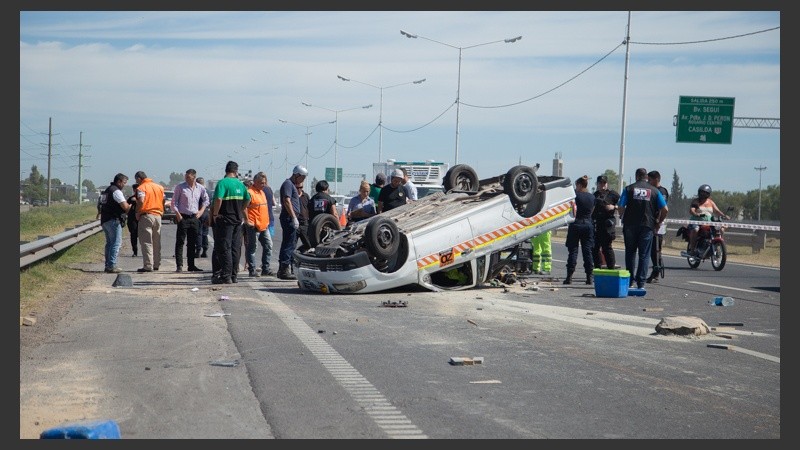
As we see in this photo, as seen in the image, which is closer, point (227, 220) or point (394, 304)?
point (394, 304)

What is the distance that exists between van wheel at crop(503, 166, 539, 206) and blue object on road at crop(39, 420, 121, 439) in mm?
11287

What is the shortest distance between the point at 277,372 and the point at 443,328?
352 cm

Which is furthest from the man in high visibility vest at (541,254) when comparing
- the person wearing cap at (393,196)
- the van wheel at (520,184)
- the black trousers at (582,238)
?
the van wheel at (520,184)

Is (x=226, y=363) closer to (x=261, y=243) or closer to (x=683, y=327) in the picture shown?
(x=683, y=327)

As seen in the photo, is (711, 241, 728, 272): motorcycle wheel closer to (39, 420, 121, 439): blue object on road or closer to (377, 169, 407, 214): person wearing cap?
(377, 169, 407, 214): person wearing cap

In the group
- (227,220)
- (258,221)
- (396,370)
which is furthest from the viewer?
(258,221)

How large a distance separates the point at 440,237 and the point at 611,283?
286 centimetres

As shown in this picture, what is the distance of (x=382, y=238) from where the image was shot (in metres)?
14.6

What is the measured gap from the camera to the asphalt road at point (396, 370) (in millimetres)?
6555

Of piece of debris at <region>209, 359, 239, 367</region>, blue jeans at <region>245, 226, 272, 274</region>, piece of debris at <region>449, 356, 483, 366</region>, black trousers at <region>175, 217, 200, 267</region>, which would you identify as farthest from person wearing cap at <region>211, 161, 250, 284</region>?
piece of debris at <region>449, 356, 483, 366</region>

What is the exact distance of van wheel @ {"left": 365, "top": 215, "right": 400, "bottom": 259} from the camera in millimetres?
14539

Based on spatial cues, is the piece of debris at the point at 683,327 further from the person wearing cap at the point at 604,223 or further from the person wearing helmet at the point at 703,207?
the person wearing helmet at the point at 703,207

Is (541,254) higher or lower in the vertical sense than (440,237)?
lower

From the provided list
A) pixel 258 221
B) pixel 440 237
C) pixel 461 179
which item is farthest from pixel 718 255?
pixel 258 221
